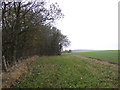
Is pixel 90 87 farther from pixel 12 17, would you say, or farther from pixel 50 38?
pixel 50 38

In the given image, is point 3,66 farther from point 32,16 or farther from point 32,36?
point 32,36

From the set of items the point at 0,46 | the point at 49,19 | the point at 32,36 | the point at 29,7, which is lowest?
the point at 0,46

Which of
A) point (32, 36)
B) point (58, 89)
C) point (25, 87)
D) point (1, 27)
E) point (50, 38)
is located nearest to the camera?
point (58, 89)

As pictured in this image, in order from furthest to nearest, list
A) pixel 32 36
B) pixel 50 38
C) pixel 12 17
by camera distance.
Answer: pixel 50 38
pixel 32 36
pixel 12 17

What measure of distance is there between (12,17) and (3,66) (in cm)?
513

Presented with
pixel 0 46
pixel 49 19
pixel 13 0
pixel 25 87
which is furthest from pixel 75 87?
pixel 13 0

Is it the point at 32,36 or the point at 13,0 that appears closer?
the point at 13,0

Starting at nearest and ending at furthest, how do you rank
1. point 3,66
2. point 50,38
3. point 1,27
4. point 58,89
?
point 58,89 < point 3,66 < point 1,27 < point 50,38

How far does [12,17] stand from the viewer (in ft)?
38.7

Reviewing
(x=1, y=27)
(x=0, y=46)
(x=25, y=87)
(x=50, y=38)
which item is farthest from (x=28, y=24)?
(x=50, y=38)

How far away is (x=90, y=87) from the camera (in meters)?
5.78

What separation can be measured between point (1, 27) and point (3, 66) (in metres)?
3.76

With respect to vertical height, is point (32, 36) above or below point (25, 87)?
above

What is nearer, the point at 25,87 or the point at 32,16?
the point at 25,87
